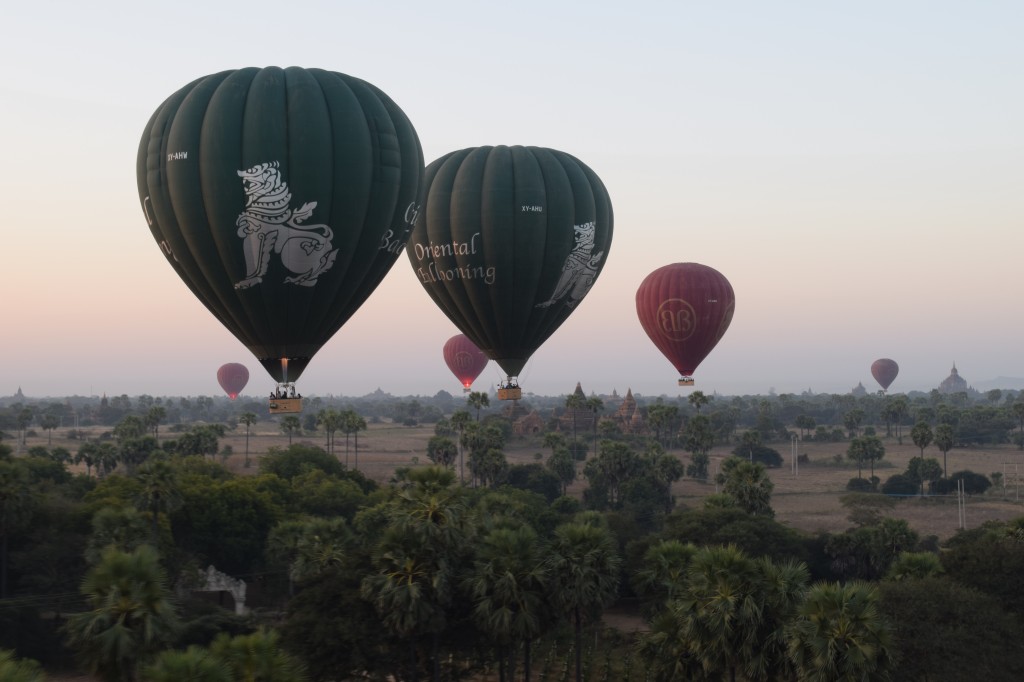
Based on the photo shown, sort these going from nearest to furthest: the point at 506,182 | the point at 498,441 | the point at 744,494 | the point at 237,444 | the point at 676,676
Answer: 1. the point at 676,676
2. the point at 506,182
3. the point at 744,494
4. the point at 498,441
5. the point at 237,444

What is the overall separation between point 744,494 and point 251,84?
3951cm

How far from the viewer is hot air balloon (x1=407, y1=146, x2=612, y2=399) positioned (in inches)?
1800

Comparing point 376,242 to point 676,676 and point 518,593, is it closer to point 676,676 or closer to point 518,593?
point 518,593

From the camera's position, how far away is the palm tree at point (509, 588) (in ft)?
120

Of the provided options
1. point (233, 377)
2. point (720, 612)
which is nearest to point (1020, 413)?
point (233, 377)

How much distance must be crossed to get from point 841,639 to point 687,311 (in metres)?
45.0

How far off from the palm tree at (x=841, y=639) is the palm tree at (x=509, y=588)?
402 inches

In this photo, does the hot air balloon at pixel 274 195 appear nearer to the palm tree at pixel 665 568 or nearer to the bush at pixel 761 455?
the palm tree at pixel 665 568

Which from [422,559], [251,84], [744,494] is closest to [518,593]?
[422,559]

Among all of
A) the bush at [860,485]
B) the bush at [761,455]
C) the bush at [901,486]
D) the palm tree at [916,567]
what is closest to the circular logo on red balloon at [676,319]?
the palm tree at [916,567]

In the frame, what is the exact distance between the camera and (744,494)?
61.1m

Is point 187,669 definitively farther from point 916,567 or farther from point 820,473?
point 820,473

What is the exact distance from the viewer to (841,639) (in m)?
29.6

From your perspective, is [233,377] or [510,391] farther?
[233,377]
